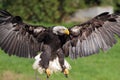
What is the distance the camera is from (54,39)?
10977 millimetres

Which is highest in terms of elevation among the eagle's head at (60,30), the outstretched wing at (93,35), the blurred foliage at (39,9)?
the eagle's head at (60,30)

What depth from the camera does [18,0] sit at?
69.6 ft

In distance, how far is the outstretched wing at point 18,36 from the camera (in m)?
10.8

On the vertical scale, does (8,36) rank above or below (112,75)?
above

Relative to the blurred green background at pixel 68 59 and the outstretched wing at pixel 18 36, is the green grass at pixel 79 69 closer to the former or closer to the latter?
the blurred green background at pixel 68 59

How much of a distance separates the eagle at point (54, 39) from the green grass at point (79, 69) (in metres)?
1.26

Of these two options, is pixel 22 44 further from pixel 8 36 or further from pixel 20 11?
pixel 20 11

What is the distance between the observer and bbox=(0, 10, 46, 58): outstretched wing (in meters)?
10.8

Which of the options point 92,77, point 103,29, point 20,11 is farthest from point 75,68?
point 20,11

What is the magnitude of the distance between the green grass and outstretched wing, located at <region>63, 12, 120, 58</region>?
1.12 m

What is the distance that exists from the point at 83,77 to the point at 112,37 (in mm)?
2111

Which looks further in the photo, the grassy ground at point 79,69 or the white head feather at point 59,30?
the grassy ground at point 79,69

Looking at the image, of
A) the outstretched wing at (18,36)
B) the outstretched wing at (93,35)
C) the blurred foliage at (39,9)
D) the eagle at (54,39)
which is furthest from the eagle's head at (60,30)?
the blurred foliage at (39,9)

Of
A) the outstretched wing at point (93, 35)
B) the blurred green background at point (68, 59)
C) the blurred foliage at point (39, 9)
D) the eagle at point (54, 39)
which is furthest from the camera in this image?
the blurred foliage at point (39, 9)
